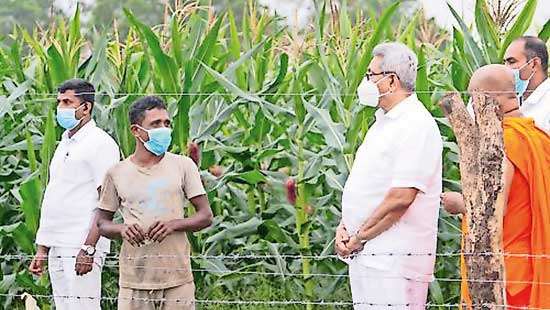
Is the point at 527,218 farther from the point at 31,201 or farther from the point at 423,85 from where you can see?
the point at 31,201

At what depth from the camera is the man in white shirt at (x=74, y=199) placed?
6059 millimetres

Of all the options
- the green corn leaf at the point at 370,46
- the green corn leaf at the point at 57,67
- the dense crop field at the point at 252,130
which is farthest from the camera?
the green corn leaf at the point at 57,67

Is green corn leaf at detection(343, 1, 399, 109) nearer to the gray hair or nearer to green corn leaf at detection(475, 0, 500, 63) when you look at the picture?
green corn leaf at detection(475, 0, 500, 63)

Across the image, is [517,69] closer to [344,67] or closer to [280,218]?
[344,67]

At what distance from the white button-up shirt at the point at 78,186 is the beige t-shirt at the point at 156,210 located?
48 centimetres

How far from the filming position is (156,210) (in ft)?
18.0

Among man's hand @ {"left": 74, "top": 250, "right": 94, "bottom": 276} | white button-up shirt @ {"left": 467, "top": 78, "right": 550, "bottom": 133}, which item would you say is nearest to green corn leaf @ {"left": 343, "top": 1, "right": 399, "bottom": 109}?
white button-up shirt @ {"left": 467, "top": 78, "right": 550, "bottom": 133}

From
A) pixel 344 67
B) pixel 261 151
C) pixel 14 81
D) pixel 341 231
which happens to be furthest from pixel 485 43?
pixel 14 81

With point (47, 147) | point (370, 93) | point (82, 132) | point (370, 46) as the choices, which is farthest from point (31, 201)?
point (370, 93)

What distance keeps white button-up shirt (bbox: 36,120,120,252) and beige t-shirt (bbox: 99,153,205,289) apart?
19.0 inches

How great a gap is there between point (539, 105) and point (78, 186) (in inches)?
89.3

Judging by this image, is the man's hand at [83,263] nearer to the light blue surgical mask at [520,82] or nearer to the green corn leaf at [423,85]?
the green corn leaf at [423,85]

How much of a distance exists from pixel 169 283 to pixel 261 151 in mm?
1650

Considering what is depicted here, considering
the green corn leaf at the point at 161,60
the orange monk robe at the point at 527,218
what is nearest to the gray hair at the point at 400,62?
the orange monk robe at the point at 527,218
